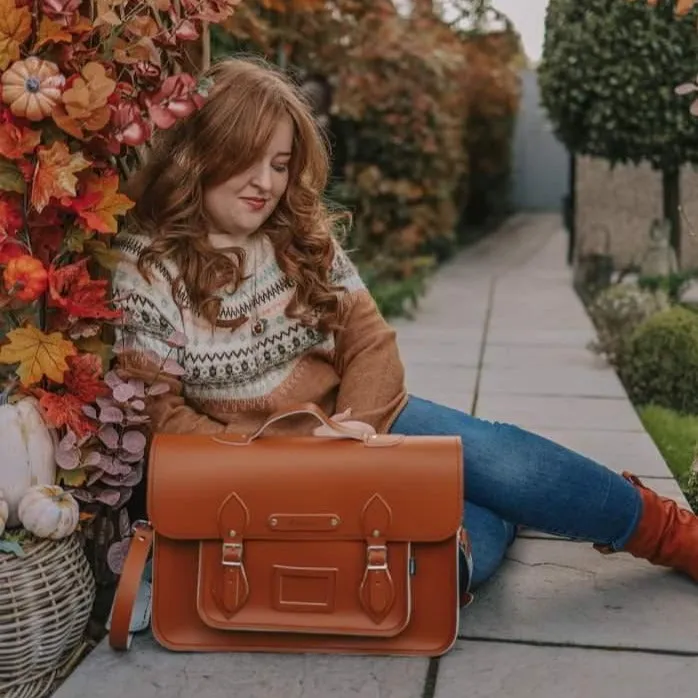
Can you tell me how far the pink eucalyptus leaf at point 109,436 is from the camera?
2023 millimetres

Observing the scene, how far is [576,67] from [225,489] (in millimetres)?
4193

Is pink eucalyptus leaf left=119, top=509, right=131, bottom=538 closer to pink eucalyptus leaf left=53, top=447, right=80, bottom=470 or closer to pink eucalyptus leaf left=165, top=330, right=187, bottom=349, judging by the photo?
pink eucalyptus leaf left=53, top=447, right=80, bottom=470

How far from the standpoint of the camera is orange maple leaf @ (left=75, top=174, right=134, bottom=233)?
1903 millimetres

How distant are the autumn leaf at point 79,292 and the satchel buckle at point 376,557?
2.13 feet

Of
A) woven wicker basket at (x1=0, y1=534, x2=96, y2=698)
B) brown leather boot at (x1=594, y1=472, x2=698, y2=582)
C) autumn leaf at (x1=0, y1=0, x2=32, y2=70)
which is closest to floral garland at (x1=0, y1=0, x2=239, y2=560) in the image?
autumn leaf at (x1=0, y1=0, x2=32, y2=70)

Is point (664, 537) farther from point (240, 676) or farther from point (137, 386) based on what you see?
point (137, 386)

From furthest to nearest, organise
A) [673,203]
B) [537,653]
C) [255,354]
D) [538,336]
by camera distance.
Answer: [673,203] → [538,336] → [255,354] → [537,653]

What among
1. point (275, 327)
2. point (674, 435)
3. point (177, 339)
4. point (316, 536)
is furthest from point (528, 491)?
point (674, 435)

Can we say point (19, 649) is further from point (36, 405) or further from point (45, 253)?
point (45, 253)

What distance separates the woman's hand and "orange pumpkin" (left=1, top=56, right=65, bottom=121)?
2.40 ft

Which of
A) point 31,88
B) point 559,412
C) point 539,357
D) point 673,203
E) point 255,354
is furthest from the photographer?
point 673,203

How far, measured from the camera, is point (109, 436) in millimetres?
2033

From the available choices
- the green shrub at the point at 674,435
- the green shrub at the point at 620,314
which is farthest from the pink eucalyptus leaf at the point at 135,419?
the green shrub at the point at 620,314

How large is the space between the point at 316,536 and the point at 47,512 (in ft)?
1.57
